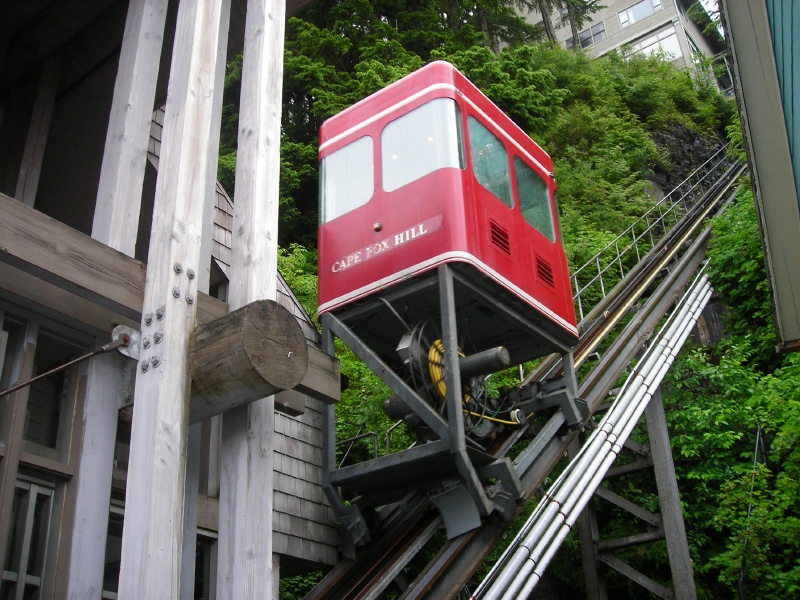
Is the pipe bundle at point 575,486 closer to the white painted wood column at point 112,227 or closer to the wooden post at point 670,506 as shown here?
the wooden post at point 670,506

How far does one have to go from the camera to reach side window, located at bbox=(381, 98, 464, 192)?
771 cm

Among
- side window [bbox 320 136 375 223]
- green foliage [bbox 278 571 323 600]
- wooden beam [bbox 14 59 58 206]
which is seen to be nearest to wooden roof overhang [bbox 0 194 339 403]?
wooden beam [bbox 14 59 58 206]

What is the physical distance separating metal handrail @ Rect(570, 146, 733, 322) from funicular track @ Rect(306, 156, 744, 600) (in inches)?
19.2

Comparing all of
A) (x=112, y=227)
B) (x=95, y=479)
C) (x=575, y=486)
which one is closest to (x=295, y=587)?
(x=575, y=486)

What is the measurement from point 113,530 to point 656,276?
9.99 m

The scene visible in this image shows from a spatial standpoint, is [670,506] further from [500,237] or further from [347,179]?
[347,179]

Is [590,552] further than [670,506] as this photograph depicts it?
Yes

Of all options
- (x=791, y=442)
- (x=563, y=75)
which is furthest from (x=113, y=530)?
(x=563, y=75)

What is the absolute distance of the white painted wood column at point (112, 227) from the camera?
141 inches

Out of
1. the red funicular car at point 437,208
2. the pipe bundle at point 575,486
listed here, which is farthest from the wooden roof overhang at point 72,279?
the red funicular car at point 437,208

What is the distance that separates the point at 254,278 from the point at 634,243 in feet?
37.1

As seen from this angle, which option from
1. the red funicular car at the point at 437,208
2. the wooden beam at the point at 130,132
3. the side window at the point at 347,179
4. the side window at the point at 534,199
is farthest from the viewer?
the side window at the point at 534,199

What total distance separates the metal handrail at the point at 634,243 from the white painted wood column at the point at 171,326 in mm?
7725

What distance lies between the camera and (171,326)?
141 inches
